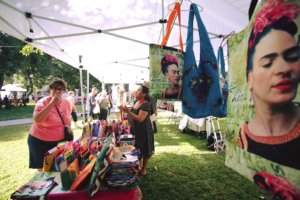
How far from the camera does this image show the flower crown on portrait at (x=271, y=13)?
57 cm

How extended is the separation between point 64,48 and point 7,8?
2.74 meters

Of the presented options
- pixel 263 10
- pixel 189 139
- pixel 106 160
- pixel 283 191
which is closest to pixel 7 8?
pixel 106 160

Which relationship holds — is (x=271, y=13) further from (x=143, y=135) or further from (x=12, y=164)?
(x=12, y=164)

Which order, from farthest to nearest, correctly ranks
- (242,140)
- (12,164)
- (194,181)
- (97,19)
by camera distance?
(12,164) → (97,19) → (194,181) → (242,140)

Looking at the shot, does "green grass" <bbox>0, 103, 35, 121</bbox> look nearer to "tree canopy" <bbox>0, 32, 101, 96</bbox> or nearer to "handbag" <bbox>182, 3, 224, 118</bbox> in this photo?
"tree canopy" <bbox>0, 32, 101, 96</bbox>

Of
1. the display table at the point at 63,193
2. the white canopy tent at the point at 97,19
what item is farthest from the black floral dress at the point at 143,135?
the display table at the point at 63,193

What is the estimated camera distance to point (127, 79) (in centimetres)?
1223

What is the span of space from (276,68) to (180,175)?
3.68 metres

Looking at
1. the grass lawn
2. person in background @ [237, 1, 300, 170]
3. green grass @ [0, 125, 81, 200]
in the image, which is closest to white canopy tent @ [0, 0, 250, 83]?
person in background @ [237, 1, 300, 170]

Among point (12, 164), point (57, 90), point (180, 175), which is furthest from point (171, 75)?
Answer: point (12, 164)

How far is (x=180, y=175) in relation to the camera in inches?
155

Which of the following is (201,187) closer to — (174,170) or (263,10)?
(174,170)

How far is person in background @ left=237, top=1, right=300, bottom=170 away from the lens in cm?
57

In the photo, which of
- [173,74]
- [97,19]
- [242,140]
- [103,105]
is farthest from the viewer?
[103,105]
